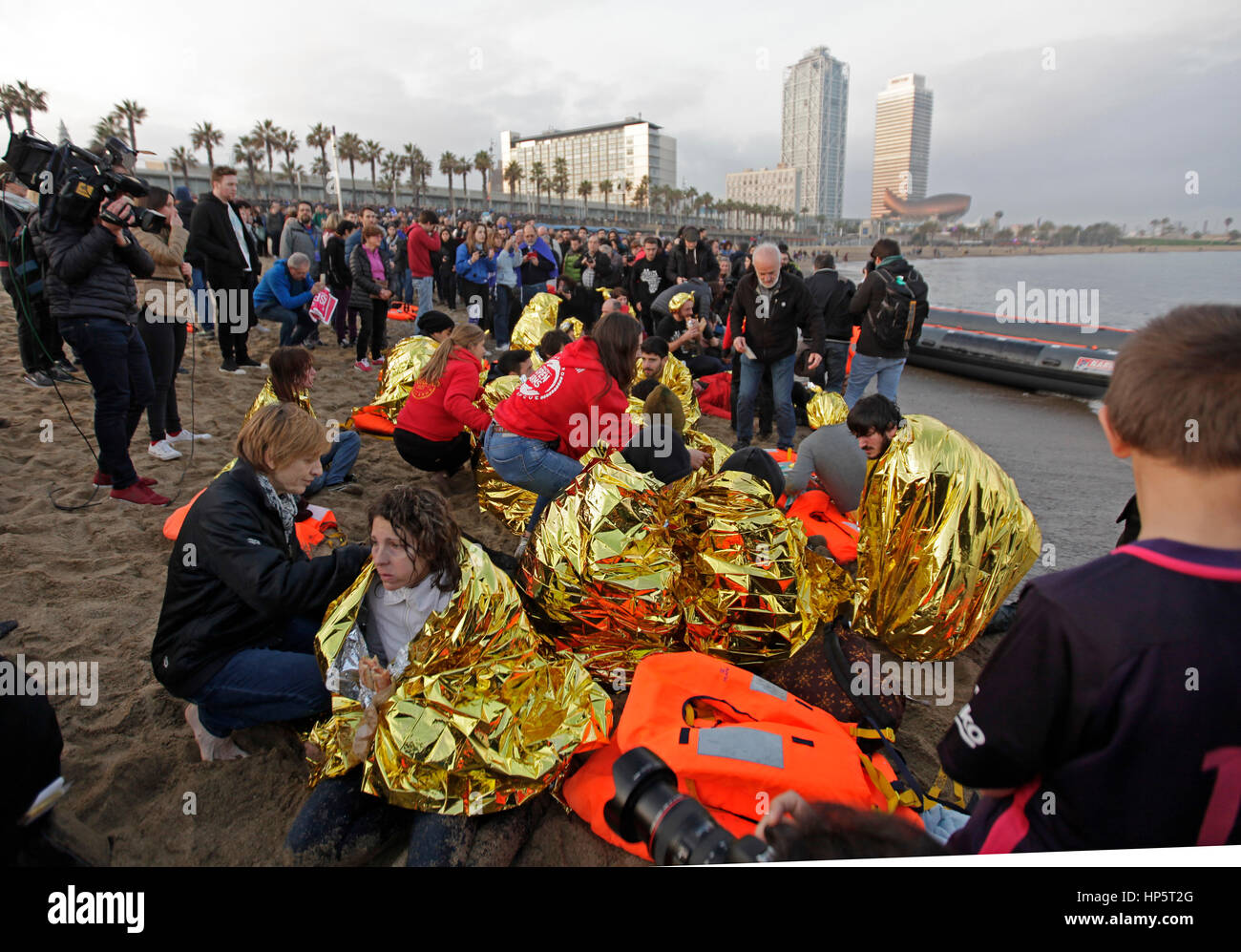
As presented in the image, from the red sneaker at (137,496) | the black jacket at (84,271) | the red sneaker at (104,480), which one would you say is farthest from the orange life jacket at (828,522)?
the black jacket at (84,271)

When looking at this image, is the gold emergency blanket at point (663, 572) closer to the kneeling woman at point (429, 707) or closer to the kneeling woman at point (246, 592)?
the kneeling woman at point (429, 707)

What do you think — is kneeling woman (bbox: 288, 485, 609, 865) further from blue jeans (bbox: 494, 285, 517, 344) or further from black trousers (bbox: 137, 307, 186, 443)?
blue jeans (bbox: 494, 285, 517, 344)

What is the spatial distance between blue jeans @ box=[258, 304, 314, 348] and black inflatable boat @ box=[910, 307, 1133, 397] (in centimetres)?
974

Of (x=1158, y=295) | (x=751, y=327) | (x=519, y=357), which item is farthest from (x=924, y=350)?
(x=1158, y=295)

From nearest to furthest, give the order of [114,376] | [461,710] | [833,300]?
[461,710], [114,376], [833,300]

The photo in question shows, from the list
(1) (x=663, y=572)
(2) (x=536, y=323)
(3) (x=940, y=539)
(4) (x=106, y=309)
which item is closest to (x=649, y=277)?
(2) (x=536, y=323)

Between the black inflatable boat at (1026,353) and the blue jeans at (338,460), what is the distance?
920 cm

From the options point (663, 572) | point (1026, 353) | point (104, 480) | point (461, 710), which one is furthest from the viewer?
point (1026, 353)

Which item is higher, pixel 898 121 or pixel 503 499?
pixel 898 121

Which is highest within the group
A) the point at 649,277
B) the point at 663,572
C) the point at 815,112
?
the point at 815,112

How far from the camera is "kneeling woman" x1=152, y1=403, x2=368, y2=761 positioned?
217cm

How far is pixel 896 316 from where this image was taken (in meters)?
5.62

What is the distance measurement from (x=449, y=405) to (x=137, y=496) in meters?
1.94

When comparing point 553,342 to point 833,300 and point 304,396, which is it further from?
point 833,300
